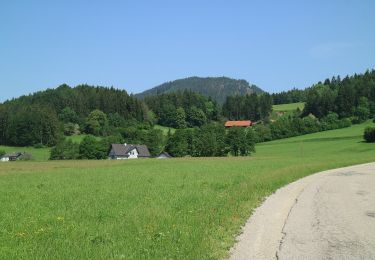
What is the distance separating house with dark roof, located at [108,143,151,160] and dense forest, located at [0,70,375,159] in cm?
326

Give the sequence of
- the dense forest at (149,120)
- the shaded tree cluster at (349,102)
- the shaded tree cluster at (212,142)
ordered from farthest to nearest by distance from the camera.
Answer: the shaded tree cluster at (349,102), the dense forest at (149,120), the shaded tree cluster at (212,142)

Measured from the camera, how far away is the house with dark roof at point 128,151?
420ft

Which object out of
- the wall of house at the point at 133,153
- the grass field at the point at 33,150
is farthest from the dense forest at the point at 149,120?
the wall of house at the point at 133,153

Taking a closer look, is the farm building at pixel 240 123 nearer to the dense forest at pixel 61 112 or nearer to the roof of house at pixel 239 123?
the roof of house at pixel 239 123

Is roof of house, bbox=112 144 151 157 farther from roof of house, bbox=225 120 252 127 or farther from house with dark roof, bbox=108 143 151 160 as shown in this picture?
roof of house, bbox=225 120 252 127

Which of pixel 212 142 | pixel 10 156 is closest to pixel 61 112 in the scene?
pixel 10 156

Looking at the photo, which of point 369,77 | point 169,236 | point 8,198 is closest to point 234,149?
point 369,77

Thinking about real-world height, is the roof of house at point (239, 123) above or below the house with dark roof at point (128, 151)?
above

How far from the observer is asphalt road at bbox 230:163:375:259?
33.7 ft

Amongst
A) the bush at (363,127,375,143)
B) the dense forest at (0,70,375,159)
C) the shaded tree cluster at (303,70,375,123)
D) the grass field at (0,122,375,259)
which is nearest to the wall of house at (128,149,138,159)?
the dense forest at (0,70,375,159)

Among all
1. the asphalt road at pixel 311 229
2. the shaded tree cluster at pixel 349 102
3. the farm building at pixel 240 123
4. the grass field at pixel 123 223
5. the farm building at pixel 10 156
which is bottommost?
the farm building at pixel 10 156

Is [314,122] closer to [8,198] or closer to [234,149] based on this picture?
[234,149]

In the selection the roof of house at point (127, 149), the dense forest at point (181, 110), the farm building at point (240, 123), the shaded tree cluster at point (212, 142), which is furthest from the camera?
the farm building at point (240, 123)

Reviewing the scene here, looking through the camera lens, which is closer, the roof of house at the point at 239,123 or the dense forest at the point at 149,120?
the dense forest at the point at 149,120
